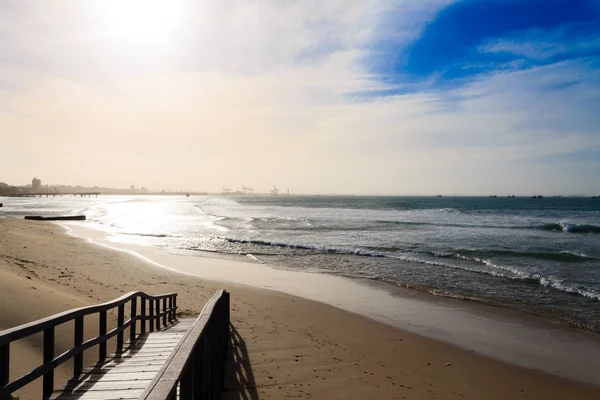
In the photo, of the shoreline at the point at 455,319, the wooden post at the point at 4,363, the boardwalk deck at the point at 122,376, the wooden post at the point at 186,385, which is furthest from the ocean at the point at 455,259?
the wooden post at the point at 4,363

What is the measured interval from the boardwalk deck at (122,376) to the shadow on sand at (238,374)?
1.21 metres

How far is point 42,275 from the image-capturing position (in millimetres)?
13633

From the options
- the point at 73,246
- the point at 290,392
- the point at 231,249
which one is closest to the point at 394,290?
the point at 290,392

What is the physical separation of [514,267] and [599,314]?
7.67 meters

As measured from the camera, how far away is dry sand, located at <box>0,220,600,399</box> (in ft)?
21.7

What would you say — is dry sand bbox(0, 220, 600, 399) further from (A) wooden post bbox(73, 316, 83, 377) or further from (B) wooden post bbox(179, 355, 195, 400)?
(B) wooden post bbox(179, 355, 195, 400)

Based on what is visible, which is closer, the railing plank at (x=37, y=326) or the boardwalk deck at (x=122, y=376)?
the railing plank at (x=37, y=326)

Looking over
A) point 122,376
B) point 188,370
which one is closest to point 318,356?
point 122,376

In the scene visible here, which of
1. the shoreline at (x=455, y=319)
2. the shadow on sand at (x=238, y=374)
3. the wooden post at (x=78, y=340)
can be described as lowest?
the shoreline at (x=455, y=319)

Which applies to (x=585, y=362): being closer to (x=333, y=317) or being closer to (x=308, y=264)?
(x=333, y=317)

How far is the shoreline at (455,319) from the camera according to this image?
8.88m

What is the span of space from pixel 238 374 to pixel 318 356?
1925mm

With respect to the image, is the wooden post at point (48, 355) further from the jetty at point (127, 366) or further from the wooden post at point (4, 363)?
the wooden post at point (4, 363)

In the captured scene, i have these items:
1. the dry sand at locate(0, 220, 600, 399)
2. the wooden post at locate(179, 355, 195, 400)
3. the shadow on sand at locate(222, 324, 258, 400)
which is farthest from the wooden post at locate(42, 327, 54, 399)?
the shadow on sand at locate(222, 324, 258, 400)
